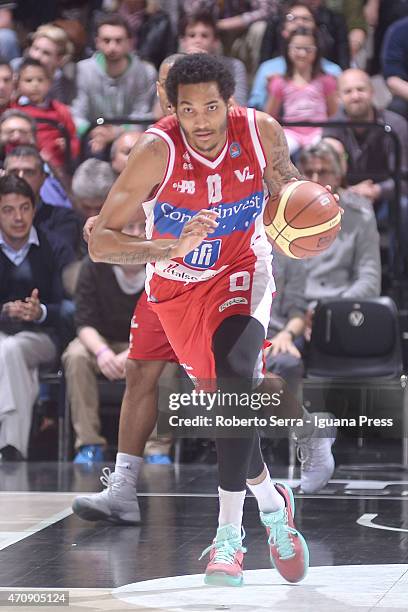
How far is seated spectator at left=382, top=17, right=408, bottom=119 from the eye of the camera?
353 inches

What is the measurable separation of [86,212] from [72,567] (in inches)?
158

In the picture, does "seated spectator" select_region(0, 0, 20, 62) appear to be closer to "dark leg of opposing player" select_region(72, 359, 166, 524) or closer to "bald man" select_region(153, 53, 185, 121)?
"bald man" select_region(153, 53, 185, 121)

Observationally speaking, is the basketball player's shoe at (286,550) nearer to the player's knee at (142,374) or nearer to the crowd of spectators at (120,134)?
the player's knee at (142,374)

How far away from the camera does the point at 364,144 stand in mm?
8430

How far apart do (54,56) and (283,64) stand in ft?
5.63

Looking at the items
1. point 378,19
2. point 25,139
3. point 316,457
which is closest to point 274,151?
point 316,457

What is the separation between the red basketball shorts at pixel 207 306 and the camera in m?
4.34

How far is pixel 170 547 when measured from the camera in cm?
485

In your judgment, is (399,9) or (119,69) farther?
(399,9)

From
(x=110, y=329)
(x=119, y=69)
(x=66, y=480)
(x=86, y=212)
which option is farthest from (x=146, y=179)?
(x=119, y=69)

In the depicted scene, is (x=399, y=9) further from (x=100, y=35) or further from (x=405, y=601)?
(x=405, y=601)

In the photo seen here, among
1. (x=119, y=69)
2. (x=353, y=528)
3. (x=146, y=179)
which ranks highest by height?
(x=119, y=69)

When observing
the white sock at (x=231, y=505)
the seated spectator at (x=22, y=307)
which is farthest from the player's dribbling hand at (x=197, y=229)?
the seated spectator at (x=22, y=307)

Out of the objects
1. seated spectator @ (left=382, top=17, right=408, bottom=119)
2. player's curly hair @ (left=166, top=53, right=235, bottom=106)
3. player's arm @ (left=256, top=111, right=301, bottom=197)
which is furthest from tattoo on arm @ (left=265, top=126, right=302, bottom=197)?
seated spectator @ (left=382, top=17, right=408, bottom=119)
